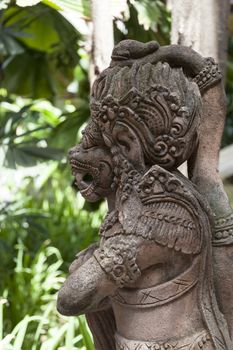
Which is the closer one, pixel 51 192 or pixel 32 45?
pixel 32 45

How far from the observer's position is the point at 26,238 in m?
4.74

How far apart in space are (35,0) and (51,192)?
3.46m

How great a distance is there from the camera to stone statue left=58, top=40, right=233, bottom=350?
1.71 metres

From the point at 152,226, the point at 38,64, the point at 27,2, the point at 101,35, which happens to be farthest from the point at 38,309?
the point at 152,226

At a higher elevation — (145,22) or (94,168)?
(145,22)

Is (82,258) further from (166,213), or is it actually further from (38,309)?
(38,309)

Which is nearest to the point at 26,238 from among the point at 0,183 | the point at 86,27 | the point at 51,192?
the point at 0,183

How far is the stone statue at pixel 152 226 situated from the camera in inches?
67.5

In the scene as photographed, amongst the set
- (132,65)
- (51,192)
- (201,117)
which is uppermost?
(132,65)

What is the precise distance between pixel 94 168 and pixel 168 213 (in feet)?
0.78

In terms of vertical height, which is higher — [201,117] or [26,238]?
[201,117]

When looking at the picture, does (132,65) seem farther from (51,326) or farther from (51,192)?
(51,192)

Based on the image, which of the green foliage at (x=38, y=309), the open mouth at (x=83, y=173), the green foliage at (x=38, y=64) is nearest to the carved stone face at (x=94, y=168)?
the open mouth at (x=83, y=173)

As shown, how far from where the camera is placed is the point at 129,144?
5.78 ft
